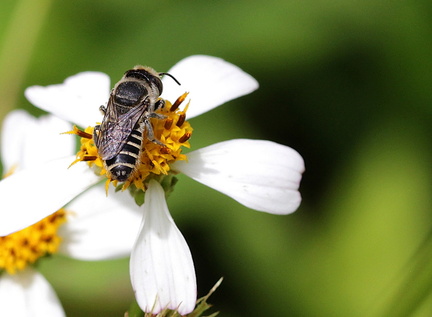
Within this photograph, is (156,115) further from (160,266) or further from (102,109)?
(160,266)

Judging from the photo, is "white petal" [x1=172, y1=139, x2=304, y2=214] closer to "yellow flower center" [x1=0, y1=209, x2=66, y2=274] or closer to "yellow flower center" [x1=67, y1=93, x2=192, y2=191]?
"yellow flower center" [x1=67, y1=93, x2=192, y2=191]

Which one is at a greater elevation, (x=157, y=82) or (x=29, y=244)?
(x=157, y=82)

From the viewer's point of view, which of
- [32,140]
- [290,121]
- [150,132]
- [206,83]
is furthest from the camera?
[290,121]

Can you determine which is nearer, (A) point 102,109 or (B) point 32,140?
(A) point 102,109

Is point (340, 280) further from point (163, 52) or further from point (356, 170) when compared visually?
point (163, 52)

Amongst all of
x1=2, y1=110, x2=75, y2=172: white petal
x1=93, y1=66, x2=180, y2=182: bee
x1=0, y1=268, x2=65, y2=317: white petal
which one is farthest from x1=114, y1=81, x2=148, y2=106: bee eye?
x1=0, y1=268, x2=65, y2=317: white petal

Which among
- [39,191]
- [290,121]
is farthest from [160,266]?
[290,121]

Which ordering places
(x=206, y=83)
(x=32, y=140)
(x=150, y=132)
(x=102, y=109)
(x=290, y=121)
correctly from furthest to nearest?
(x=290, y=121) → (x=32, y=140) → (x=206, y=83) → (x=102, y=109) → (x=150, y=132)

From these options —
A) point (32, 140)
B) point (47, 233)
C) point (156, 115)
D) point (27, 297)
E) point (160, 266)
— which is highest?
point (156, 115)
